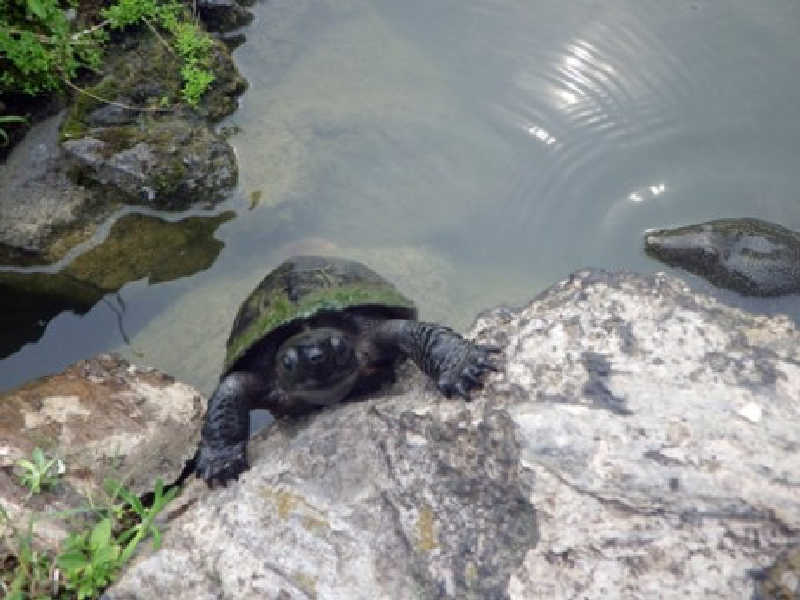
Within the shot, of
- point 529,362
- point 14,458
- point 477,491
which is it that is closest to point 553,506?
point 477,491

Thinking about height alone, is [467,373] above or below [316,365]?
above

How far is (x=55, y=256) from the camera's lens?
18.0 feet

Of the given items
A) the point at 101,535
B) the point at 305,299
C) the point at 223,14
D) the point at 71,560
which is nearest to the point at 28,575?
the point at 71,560

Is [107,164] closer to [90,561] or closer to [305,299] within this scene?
[305,299]

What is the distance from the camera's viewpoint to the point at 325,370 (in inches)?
159

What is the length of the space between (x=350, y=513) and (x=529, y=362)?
1094mm

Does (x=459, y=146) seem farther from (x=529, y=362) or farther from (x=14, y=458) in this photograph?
(x=14, y=458)

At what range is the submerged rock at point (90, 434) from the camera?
147 inches

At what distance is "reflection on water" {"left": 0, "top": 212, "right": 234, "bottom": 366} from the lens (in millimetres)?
5359

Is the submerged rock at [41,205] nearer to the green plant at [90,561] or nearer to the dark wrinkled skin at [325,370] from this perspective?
the dark wrinkled skin at [325,370]

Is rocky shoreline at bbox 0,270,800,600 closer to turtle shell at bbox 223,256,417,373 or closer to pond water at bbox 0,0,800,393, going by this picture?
turtle shell at bbox 223,256,417,373

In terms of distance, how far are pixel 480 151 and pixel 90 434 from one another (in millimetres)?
3546

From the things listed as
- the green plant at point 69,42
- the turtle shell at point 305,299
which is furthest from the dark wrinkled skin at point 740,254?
the green plant at point 69,42

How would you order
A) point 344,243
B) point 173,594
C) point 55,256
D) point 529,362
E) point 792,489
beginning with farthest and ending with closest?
point 344,243
point 55,256
point 529,362
point 173,594
point 792,489
